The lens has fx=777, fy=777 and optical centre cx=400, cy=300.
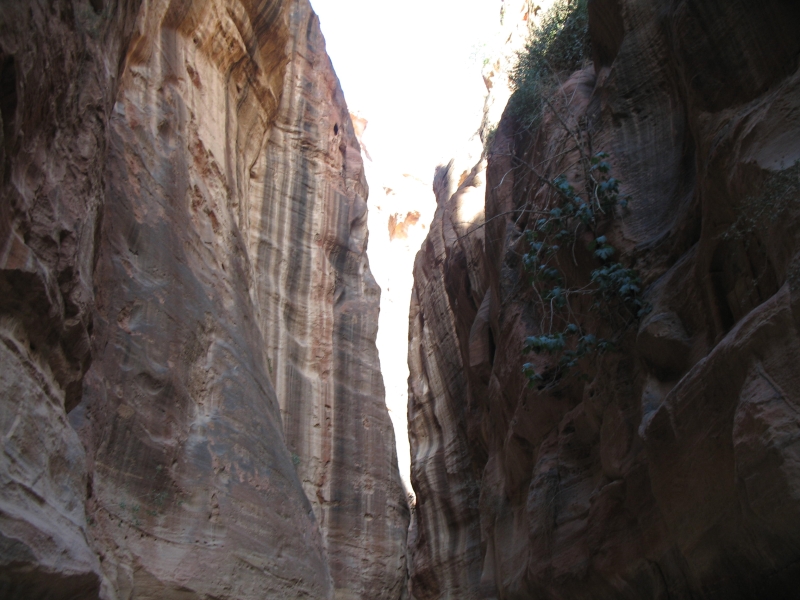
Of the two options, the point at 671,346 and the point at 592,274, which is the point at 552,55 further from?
the point at 671,346

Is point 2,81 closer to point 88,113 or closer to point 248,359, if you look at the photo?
point 88,113

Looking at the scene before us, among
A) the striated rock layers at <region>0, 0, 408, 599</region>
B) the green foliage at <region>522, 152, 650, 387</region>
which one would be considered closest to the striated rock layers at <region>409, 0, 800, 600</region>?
the green foliage at <region>522, 152, 650, 387</region>

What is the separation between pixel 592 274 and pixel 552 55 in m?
6.68

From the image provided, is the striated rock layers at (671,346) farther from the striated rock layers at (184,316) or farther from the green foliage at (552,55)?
the striated rock layers at (184,316)

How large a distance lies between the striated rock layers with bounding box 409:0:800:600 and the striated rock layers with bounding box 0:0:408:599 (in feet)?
10.3

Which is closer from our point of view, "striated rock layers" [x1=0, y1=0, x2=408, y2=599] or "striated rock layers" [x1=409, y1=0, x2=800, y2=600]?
"striated rock layers" [x1=0, y1=0, x2=408, y2=599]

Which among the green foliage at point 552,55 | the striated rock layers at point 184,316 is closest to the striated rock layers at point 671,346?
the green foliage at point 552,55

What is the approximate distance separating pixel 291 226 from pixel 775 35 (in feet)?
35.5

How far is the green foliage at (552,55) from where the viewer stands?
43.3 ft

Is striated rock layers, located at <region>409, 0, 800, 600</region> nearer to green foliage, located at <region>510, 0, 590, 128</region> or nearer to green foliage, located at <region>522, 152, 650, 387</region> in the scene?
green foliage, located at <region>522, 152, 650, 387</region>

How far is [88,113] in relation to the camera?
6137 mm

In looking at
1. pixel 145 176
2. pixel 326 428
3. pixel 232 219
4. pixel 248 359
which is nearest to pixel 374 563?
pixel 326 428

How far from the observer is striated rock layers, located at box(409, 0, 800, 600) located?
5.38m

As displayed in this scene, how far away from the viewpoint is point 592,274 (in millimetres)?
8617
